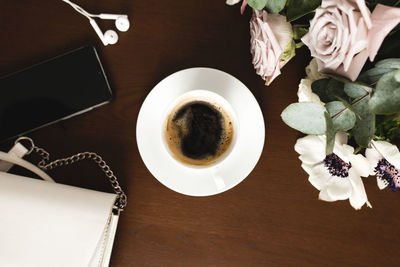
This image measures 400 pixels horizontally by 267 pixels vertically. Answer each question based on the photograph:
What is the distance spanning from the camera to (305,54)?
0.66 meters

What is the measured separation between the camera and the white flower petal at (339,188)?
56 centimetres

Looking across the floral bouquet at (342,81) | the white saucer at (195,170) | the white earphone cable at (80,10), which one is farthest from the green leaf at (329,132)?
the white earphone cable at (80,10)

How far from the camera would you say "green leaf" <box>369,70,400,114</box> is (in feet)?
1.24

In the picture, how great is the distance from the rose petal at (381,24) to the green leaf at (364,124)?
0.31 feet

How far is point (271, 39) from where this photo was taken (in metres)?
0.48

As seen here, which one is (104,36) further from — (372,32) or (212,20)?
(372,32)

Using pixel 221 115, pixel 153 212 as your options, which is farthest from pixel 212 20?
pixel 153 212

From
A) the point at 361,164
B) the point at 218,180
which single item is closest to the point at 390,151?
the point at 361,164

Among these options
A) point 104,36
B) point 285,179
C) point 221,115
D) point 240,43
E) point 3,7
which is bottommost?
point 285,179

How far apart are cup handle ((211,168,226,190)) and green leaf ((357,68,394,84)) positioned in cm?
29

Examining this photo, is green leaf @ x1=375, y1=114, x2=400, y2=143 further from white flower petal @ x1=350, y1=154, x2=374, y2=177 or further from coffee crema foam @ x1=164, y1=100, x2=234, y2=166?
coffee crema foam @ x1=164, y1=100, x2=234, y2=166

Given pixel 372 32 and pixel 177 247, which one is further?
pixel 177 247

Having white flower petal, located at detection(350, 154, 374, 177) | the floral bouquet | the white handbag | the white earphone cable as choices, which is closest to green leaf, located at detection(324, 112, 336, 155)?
the floral bouquet

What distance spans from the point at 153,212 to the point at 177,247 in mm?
82
